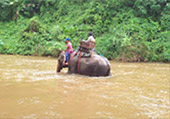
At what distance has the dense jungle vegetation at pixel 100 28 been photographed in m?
15.6

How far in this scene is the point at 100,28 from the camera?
19516mm

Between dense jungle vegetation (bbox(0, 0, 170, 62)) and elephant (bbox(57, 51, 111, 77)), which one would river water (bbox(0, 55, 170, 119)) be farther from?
dense jungle vegetation (bbox(0, 0, 170, 62))

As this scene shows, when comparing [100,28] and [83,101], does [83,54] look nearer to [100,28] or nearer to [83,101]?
[83,101]

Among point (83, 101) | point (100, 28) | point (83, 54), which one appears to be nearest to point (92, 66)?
point (83, 54)

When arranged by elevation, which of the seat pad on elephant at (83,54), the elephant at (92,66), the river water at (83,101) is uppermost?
the seat pad on elephant at (83,54)

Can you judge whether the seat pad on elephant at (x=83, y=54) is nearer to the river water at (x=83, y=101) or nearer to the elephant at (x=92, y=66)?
the elephant at (x=92, y=66)

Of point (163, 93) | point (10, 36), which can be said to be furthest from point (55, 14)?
point (163, 93)

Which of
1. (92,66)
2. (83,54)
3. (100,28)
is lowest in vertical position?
(92,66)

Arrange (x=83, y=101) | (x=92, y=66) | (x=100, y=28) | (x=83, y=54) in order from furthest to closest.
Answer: (x=100, y=28)
(x=83, y=54)
(x=92, y=66)
(x=83, y=101)

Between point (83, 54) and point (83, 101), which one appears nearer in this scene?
point (83, 101)

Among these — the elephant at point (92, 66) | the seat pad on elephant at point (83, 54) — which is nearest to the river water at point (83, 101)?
the elephant at point (92, 66)

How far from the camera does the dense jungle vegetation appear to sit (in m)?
15.6

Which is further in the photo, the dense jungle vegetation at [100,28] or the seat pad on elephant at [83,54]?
the dense jungle vegetation at [100,28]

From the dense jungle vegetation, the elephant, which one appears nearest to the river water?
the elephant
